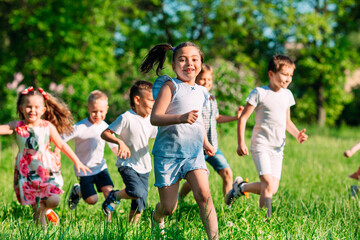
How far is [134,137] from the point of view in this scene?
4.62 metres

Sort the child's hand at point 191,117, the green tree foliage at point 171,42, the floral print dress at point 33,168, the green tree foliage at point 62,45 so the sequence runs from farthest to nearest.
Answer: the green tree foliage at point 62,45 → the green tree foliage at point 171,42 → the floral print dress at point 33,168 → the child's hand at point 191,117

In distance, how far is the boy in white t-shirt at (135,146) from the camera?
4.54 meters

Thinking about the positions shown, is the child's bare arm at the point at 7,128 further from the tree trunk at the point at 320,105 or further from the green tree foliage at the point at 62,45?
the tree trunk at the point at 320,105

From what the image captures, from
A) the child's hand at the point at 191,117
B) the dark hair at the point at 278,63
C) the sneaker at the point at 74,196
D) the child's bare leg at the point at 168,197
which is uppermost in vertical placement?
the dark hair at the point at 278,63

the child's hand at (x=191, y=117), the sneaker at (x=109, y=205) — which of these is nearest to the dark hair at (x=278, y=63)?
the child's hand at (x=191, y=117)

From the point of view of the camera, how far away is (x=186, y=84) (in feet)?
11.9

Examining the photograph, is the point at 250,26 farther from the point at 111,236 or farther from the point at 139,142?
the point at 111,236

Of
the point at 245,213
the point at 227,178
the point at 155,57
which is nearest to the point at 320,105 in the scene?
the point at 227,178

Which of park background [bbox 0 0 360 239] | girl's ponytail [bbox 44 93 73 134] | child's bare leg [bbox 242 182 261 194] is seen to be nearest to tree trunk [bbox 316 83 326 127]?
park background [bbox 0 0 360 239]

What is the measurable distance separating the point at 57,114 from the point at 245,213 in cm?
224

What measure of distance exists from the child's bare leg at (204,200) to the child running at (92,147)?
1.86 m

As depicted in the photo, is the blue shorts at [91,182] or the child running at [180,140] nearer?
the child running at [180,140]

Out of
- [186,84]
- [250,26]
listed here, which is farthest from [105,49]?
[186,84]

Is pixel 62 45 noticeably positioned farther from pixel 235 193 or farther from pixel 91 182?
pixel 235 193
